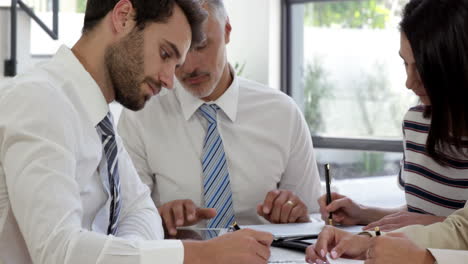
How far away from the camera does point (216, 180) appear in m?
2.44

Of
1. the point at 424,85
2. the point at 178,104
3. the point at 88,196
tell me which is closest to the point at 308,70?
the point at 178,104

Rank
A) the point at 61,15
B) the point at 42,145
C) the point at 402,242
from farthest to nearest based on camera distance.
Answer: the point at 61,15, the point at 402,242, the point at 42,145

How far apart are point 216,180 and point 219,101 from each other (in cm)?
30

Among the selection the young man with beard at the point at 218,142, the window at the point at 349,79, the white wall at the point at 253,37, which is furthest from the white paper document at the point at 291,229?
the white wall at the point at 253,37

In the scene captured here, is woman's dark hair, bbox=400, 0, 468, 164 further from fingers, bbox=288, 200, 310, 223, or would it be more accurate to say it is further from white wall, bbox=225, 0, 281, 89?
white wall, bbox=225, 0, 281, 89

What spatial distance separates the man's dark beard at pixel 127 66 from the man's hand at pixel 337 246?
0.62 m

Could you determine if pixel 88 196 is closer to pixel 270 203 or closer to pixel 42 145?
pixel 42 145

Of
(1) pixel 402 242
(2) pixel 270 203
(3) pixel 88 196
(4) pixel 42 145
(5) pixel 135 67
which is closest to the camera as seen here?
(4) pixel 42 145

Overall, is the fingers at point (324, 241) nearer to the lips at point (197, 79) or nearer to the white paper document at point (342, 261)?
the white paper document at point (342, 261)

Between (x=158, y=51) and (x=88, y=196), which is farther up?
(x=158, y=51)

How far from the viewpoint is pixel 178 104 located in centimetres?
259

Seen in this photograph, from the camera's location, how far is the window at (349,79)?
5.05 metres

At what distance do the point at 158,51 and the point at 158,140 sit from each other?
2.45 feet

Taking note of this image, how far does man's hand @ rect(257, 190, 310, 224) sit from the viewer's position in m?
2.25
